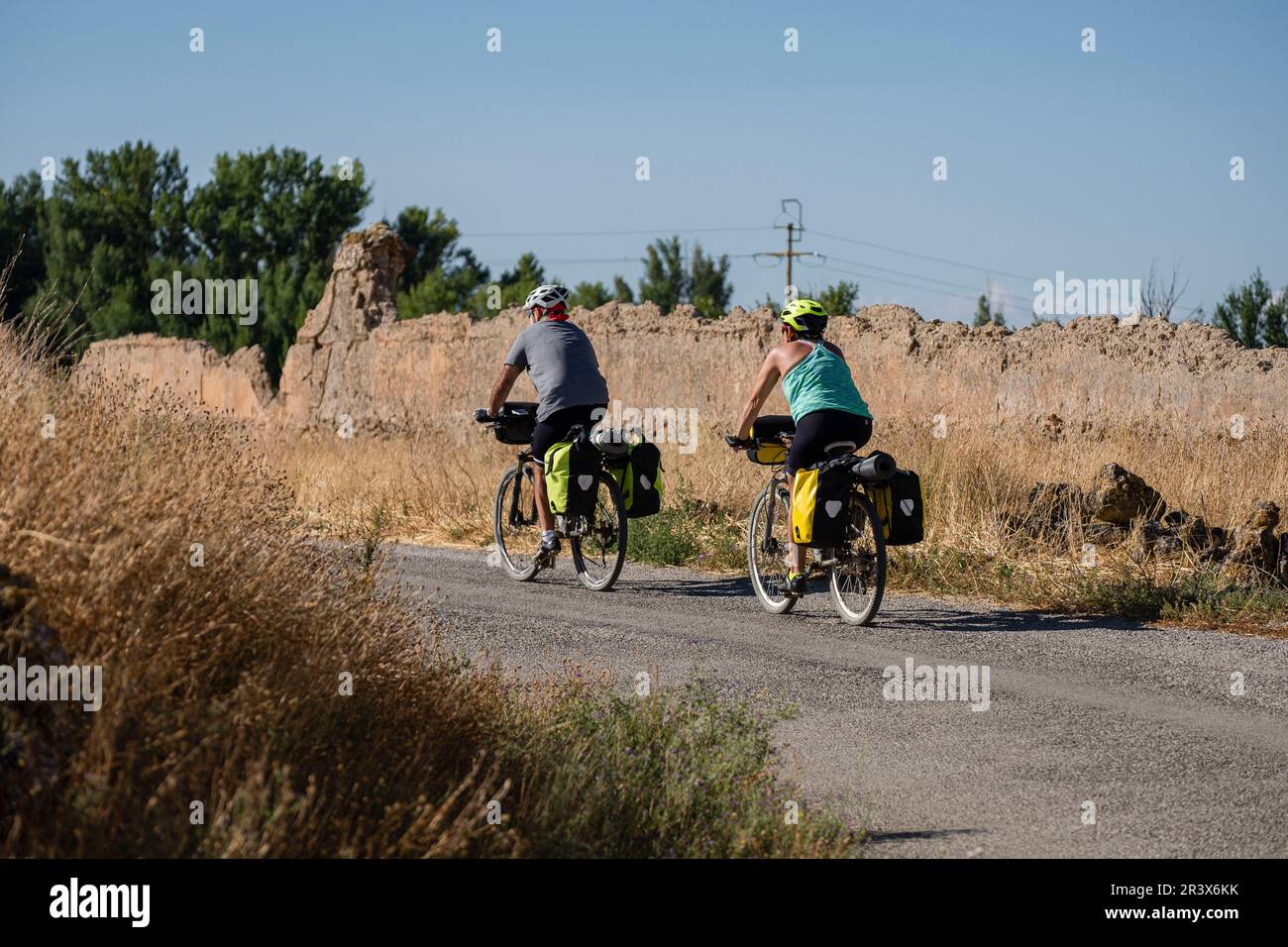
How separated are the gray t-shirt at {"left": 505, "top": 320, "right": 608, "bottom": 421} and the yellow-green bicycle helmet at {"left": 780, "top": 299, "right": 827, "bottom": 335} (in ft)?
5.68

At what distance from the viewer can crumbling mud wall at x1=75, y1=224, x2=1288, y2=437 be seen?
17.9m

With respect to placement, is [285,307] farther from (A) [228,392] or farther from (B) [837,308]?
(A) [228,392]

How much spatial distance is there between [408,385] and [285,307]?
34.0 metres

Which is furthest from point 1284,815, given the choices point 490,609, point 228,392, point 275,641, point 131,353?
point 131,353

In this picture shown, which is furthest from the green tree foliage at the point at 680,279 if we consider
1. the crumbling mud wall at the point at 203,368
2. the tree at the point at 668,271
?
the crumbling mud wall at the point at 203,368

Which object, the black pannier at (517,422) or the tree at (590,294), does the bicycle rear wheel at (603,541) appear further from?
the tree at (590,294)

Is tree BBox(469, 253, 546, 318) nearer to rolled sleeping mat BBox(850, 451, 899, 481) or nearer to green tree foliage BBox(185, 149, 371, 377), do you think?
green tree foliage BBox(185, 149, 371, 377)

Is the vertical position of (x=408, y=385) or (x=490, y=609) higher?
(x=408, y=385)

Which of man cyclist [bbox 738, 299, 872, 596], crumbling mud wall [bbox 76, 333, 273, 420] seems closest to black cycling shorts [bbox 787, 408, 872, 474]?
man cyclist [bbox 738, 299, 872, 596]

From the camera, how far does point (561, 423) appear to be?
10977 millimetres

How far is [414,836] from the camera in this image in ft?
12.1

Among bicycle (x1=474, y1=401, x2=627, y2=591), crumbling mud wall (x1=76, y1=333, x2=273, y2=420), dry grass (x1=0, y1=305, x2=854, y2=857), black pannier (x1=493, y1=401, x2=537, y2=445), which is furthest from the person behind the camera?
crumbling mud wall (x1=76, y1=333, x2=273, y2=420)

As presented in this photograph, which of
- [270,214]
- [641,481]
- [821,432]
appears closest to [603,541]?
[641,481]
